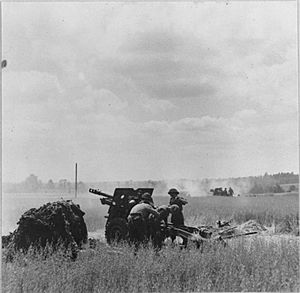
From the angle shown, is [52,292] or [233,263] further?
[233,263]

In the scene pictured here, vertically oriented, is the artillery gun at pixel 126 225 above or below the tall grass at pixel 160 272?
above

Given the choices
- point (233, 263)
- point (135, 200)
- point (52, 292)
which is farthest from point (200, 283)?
point (135, 200)

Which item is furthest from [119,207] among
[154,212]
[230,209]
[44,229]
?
[230,209]

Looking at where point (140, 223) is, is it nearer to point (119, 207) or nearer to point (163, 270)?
point (119, 207)

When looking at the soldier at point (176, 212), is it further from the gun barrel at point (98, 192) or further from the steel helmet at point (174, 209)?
the gun barrel at point (98, 192)

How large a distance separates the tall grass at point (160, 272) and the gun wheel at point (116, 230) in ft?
6.49

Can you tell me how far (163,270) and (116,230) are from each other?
10.9ft

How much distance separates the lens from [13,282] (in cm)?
858

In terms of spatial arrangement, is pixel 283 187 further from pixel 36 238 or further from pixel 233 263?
pixel 36 238

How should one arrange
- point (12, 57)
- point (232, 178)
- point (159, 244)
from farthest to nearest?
point (232, 178), point (159, 244), point (12, 57)

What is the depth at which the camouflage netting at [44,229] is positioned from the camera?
10.4 meters

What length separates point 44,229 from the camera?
34.6ft

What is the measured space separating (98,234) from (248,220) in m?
4.21

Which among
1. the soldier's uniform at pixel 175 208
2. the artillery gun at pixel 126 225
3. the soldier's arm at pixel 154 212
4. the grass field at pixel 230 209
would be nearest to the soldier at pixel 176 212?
the soldier's uniform at pixel 175 208
